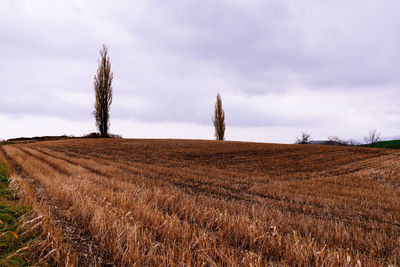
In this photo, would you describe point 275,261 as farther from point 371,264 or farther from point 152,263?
point 152,263

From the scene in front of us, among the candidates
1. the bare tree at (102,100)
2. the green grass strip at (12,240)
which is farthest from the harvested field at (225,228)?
the bare tree at (102,100)

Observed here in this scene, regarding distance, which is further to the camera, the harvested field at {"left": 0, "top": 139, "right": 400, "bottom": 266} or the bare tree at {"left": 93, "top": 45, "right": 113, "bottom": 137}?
the bare tree at {"left": 93, "top": 45, "right": 113, "bottom": 137}

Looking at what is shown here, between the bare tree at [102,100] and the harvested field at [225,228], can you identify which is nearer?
the harvested field at [225,228]

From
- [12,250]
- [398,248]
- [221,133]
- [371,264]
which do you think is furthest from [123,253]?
[221,133]

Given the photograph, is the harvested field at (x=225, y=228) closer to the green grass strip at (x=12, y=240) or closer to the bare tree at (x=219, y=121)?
the green grass strip at (x=12, y=240)

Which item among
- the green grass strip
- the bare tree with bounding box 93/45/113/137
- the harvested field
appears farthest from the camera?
the bare tree with bounding box 93/45/113/137

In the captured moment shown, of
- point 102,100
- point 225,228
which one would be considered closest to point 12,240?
point 225,228

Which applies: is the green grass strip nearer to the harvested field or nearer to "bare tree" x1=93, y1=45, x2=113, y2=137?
the harvested field

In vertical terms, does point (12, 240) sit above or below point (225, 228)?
above

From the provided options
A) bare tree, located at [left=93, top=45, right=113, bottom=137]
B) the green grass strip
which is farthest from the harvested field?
bare tree, located at [left=93, top=45, right=113, bottom=137]

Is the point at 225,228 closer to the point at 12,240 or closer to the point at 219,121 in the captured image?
the point at 12,240

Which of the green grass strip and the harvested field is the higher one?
the green grass strip

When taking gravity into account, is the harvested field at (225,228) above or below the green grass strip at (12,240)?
below

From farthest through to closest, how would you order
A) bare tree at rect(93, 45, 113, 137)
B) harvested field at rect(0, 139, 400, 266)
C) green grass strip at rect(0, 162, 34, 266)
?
bare tree at rect(93, 45, 113, 137), harvested field at rect(0, 139, 400, 266), green grass strip at rect(0, 162, 34, 266)
